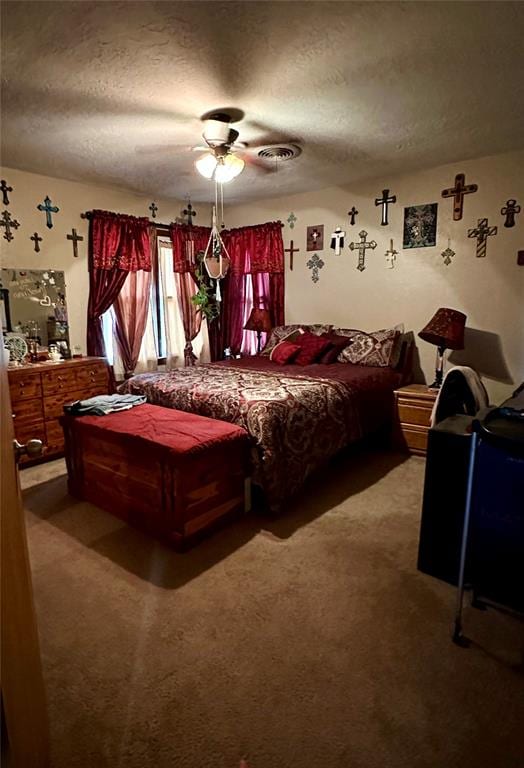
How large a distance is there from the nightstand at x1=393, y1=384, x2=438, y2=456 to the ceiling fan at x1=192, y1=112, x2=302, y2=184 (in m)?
2.15

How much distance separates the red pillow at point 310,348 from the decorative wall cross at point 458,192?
1.59 metres

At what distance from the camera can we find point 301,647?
5.32 ft

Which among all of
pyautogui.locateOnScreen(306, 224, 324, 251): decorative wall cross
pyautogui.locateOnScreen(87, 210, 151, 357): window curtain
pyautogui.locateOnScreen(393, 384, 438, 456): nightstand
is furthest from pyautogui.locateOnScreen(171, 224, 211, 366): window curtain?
pyautogui.locateOnScreen(393, 384, 438, 456): nightstand

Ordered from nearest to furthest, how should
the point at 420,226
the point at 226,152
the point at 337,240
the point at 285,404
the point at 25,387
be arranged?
1. the point at 285,404
2. the point at 226,152
3. the point at 25,387
4. the point at 420,226
5. the point at 337,240

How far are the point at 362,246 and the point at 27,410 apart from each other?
3420mm

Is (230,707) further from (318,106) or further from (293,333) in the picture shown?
(293,333)

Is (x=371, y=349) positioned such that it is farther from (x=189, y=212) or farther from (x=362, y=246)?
(x=189, y=212)

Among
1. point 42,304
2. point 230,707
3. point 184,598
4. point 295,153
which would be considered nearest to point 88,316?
point 42,304

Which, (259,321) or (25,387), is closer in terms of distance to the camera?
(25,387)

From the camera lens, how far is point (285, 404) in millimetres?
2627

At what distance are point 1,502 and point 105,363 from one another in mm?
3285

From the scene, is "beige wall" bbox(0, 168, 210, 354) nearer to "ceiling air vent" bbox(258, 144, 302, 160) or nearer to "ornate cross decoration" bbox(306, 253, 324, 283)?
"ceiling air vent" bbox(258, 144, 302, 160)

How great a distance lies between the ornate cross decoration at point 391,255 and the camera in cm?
407

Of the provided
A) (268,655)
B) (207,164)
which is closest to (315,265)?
(207,164)
